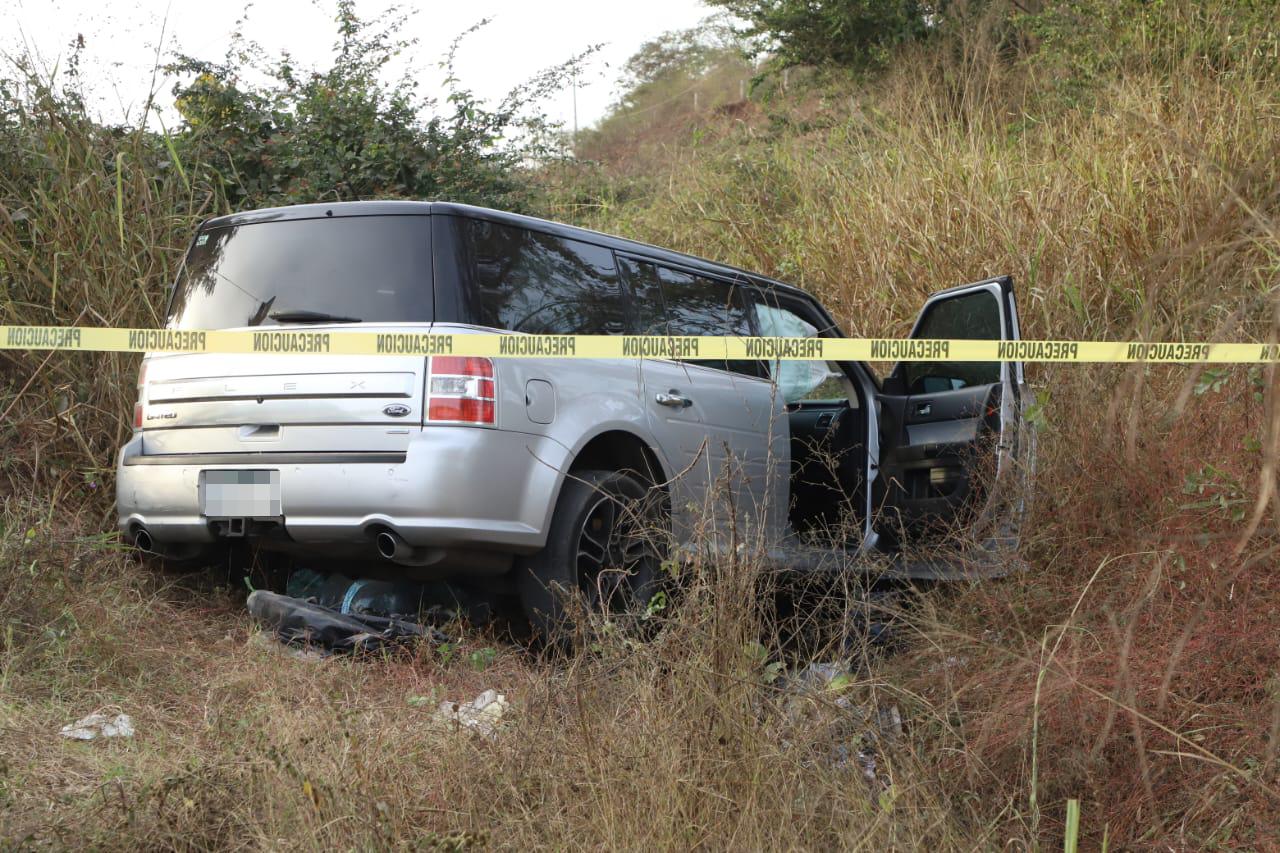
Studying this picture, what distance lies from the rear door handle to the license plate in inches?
65.4

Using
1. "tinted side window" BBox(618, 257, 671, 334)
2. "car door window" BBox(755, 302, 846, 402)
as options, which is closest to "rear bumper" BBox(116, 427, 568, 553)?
"tinted side window" BBox(618, 257, 671, 334)

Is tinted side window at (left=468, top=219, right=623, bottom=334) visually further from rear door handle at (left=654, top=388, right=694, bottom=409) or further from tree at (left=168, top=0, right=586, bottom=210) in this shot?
tree at (left=168, top=0, right=586, bottom=210)

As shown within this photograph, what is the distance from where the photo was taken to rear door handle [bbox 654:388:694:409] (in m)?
5.15

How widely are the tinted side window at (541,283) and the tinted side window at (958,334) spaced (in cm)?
170

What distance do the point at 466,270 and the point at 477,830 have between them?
2336mm

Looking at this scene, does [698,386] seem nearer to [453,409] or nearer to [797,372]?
[797,372]

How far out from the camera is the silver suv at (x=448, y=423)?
13.8 feet

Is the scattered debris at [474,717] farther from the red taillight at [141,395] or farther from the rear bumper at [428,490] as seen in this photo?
the red taillight at [141,395]

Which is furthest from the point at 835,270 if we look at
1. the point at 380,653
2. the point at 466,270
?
the point at 380,653

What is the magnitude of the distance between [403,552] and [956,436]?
2647 millimetres

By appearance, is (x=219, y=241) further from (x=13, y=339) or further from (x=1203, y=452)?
(x=1203, y=452)

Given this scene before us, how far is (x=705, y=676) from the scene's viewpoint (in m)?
2.82

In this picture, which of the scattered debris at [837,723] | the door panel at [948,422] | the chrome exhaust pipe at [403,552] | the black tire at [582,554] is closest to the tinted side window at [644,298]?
the black tire at [582,554]

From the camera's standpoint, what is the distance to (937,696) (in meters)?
3.46
